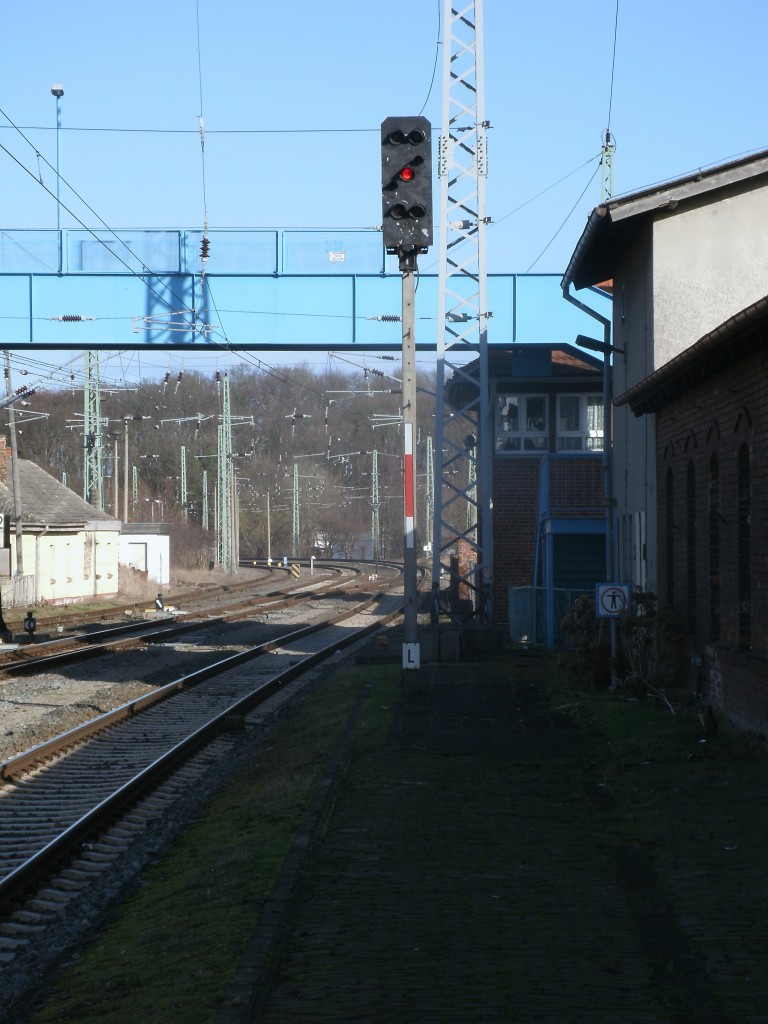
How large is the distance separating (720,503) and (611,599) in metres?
2.37

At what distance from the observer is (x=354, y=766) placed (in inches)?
419

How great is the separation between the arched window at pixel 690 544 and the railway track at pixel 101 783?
18.3ft

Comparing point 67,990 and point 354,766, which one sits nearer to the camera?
point 67,990

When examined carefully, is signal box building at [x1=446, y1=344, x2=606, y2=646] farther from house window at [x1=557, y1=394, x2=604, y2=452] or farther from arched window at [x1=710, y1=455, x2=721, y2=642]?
arched window at [x1=710, y1=455, x2=721, y2=642]

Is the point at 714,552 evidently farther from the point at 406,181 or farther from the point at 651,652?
the point at 406,181

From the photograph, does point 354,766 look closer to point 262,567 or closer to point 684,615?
point 684,615

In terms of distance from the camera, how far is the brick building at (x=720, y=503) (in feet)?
37.3

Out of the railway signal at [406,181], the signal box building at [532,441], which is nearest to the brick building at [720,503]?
the railway signal at [406,181]

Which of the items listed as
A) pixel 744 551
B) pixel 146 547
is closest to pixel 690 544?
pixel 744 551

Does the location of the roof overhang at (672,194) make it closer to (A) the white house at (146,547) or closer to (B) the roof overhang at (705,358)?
(B) the roof overhang at (705,358)

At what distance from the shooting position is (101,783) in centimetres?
1191

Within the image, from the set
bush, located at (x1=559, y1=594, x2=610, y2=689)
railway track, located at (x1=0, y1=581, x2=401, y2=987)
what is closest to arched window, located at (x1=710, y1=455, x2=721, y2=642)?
bush, located at (x1=559, y1=594, x2=610, y2=689)

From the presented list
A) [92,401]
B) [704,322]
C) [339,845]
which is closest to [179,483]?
[92,401]

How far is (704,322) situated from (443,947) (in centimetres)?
1291
